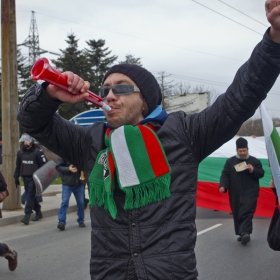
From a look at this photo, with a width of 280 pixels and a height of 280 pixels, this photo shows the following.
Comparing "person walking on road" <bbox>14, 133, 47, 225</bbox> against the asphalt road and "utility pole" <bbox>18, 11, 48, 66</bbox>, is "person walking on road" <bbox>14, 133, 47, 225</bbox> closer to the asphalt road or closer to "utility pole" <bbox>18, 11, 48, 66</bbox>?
the asphalt road

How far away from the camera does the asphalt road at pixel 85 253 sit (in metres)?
6.09

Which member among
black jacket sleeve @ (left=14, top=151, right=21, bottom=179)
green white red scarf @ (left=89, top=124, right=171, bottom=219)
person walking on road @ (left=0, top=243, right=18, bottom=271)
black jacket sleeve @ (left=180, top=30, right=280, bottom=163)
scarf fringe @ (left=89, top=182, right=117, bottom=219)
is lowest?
person walking on road @ (left=0, top=243, right=18, bottom=271)

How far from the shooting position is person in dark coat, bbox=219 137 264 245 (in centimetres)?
820

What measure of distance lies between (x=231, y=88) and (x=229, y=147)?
10286 millimetres

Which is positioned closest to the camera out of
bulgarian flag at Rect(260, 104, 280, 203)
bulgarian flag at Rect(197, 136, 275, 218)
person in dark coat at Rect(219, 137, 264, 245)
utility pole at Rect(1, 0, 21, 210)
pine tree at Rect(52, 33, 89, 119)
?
bulgarian flag at Rect(260, 104, 280, 203)

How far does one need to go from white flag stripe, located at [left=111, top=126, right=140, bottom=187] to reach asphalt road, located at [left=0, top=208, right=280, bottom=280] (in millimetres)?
3972

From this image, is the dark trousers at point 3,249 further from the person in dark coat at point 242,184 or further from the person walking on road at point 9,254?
the person in dark coat at point 242,184

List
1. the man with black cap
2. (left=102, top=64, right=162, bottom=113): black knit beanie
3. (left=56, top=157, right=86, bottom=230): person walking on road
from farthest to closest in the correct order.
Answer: (left=56, top=157, right=86, bottom=230): person walking on road → (left=102, top=64, right=162, bottom=113): black knit beanie → the man with black cap

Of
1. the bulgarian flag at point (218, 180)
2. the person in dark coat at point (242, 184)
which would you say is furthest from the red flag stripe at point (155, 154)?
the bulgarian flag at point (218, 180)

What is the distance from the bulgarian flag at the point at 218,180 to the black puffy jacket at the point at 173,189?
886 centimetres

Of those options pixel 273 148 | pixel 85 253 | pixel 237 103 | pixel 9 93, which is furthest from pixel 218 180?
pixel 237 103

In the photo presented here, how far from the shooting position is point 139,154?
231 centimetres

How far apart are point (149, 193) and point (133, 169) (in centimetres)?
14

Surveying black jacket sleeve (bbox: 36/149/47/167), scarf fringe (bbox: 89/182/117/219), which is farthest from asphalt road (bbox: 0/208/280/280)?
scarf fringe (bbox: 89/182/117/219)
